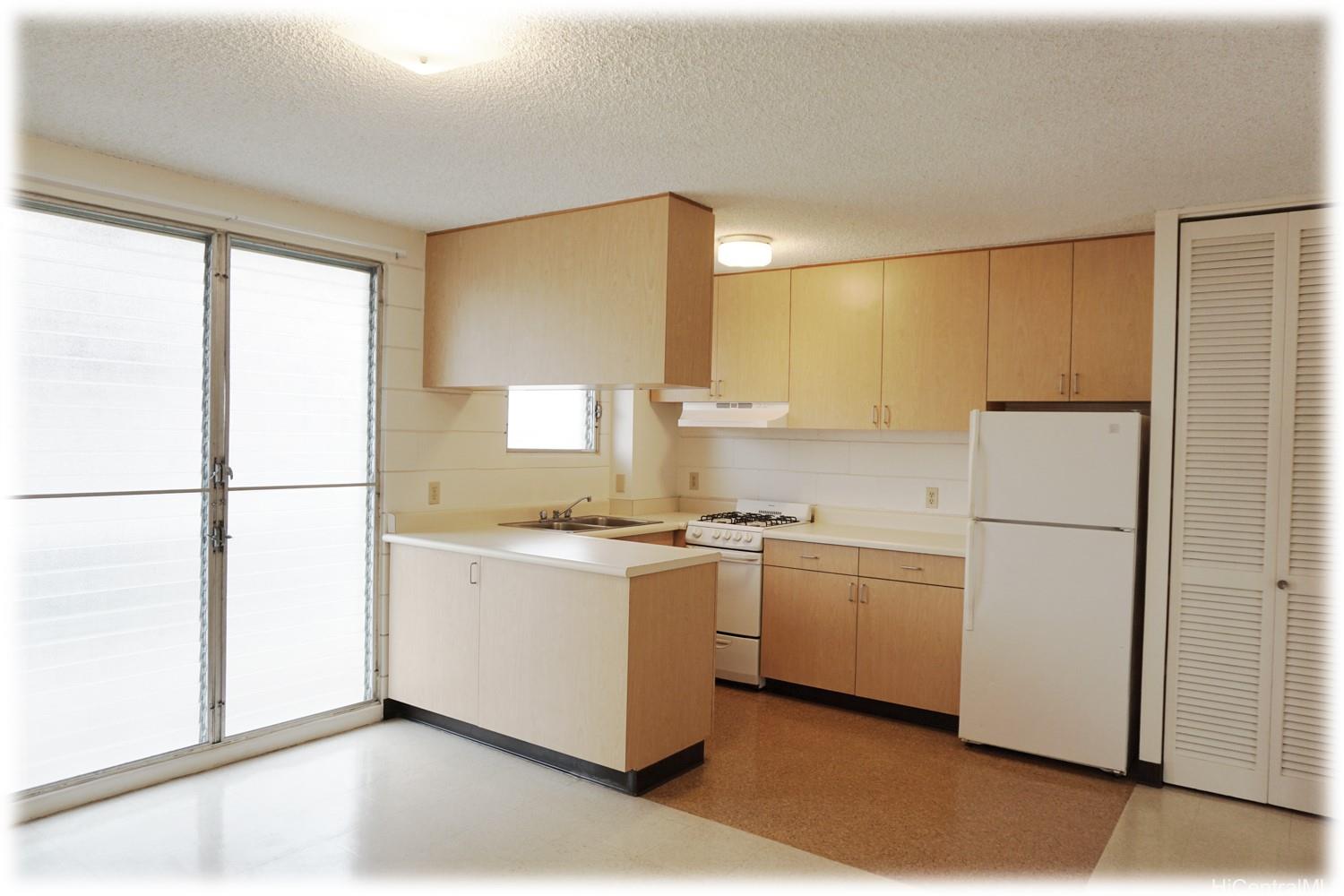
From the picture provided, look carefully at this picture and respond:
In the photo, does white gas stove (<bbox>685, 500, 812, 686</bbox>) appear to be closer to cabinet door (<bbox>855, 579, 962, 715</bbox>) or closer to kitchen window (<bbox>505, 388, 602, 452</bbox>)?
cabinet door (<bbox>855, 579, 962, 715</bbox>)

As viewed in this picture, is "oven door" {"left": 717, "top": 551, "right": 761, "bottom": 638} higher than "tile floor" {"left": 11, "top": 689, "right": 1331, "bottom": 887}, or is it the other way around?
"oven door" {"left": 717, "top": 551, "right": 761, "bottom": 638}

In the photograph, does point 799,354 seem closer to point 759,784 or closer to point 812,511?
point 812,511

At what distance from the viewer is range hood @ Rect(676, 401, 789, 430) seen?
4.79 meters

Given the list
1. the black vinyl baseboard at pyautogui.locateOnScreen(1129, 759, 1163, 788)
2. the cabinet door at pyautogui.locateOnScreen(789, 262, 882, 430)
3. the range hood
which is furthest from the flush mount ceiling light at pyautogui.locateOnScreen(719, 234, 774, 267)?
the black vinyl baseboard at pyautogui.locateOnScreen(1129, 759, 1163, 788)

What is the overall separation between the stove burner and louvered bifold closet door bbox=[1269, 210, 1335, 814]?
2334 mm

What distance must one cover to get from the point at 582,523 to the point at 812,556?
128 cm

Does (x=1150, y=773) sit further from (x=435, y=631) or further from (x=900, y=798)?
(x=435, y=631)

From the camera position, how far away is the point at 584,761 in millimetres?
3336

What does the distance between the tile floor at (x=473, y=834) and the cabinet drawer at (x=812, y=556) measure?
1.15m

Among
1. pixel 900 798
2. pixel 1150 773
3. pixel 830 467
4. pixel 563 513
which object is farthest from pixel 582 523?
pixel 1150 773

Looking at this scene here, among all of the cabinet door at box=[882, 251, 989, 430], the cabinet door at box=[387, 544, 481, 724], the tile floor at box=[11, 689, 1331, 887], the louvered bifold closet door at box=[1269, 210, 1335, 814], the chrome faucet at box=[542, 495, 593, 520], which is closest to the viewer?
the tile floor at box=[11, 689, 1331, 887]

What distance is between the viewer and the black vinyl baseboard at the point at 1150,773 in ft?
11.2

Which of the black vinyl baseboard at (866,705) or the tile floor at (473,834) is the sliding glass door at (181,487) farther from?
the black vinyl baseboard at (866,705)

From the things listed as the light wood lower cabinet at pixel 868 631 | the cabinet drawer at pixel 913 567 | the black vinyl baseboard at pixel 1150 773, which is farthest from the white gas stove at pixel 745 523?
the black vinyl baseboard at pixel 1150 773
